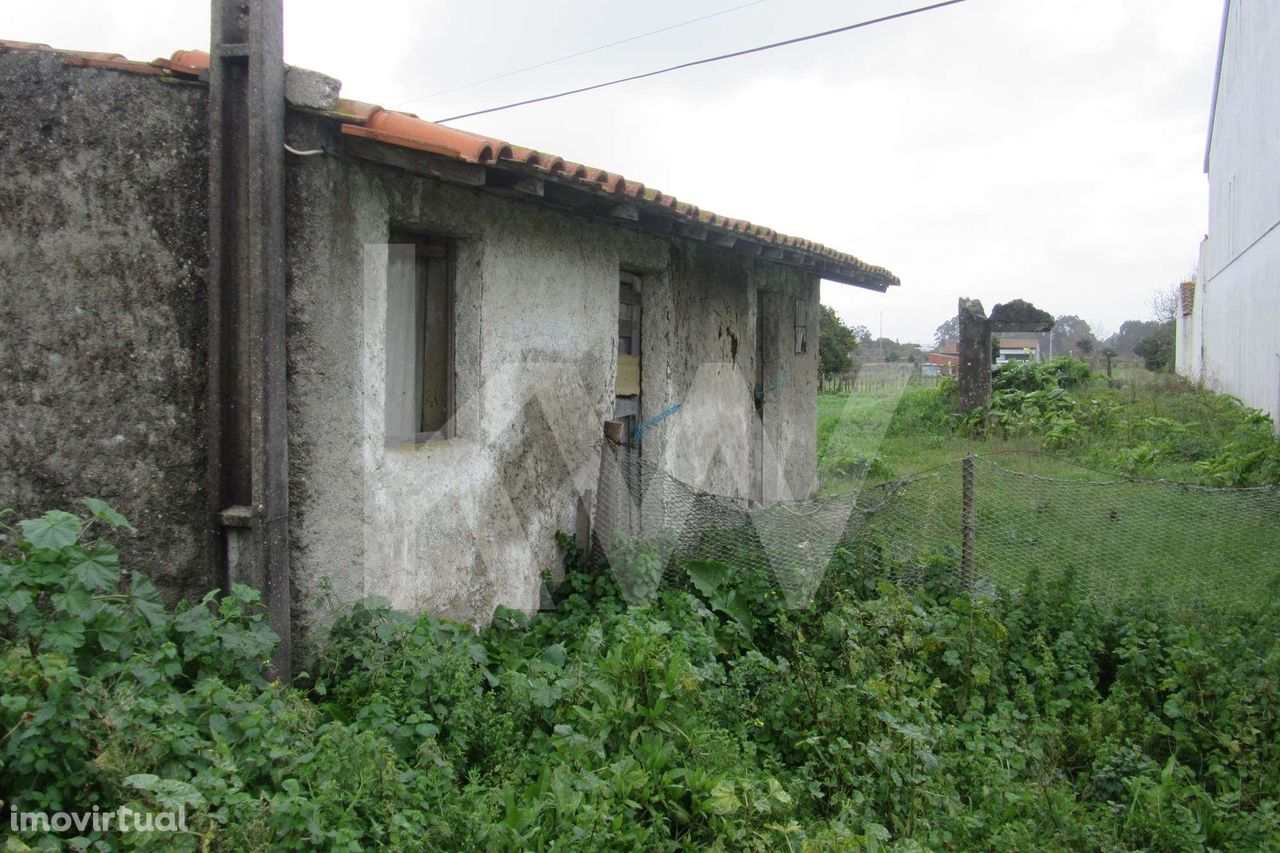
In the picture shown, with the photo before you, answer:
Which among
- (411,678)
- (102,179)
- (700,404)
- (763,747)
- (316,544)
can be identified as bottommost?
(763,747)

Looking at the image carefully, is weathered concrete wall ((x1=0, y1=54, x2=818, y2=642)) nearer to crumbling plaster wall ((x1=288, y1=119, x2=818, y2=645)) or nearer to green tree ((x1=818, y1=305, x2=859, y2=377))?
crumbling plaster wall ((x1=288, y1=119, x2=818, y2=645))

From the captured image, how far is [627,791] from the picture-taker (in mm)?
3412

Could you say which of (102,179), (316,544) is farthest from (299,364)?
(102,179)

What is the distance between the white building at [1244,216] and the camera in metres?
14.4

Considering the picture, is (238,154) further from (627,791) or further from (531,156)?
(627,791)

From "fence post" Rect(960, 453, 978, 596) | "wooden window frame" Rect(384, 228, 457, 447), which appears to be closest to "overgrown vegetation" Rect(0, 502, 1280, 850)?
"fence post" Rect(960, 453, 978, 596)

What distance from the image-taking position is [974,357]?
18156 mm

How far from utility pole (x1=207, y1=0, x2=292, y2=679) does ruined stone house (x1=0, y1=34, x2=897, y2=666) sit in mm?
10

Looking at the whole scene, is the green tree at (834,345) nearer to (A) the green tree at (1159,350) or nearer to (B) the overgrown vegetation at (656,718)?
(A) the green tree at (1159,350)

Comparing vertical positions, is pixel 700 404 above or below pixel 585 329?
below

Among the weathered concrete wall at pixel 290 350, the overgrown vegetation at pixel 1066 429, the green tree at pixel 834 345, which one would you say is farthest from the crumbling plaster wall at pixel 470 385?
the green tree at pixel 834 345

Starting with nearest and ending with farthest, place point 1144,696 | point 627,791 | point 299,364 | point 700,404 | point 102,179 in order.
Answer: point 627,791, point 102,179, point 299,364, point 1144,696, point 700,404

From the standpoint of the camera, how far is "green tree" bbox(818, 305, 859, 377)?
1139 inches

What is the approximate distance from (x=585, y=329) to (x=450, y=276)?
1189 mm
